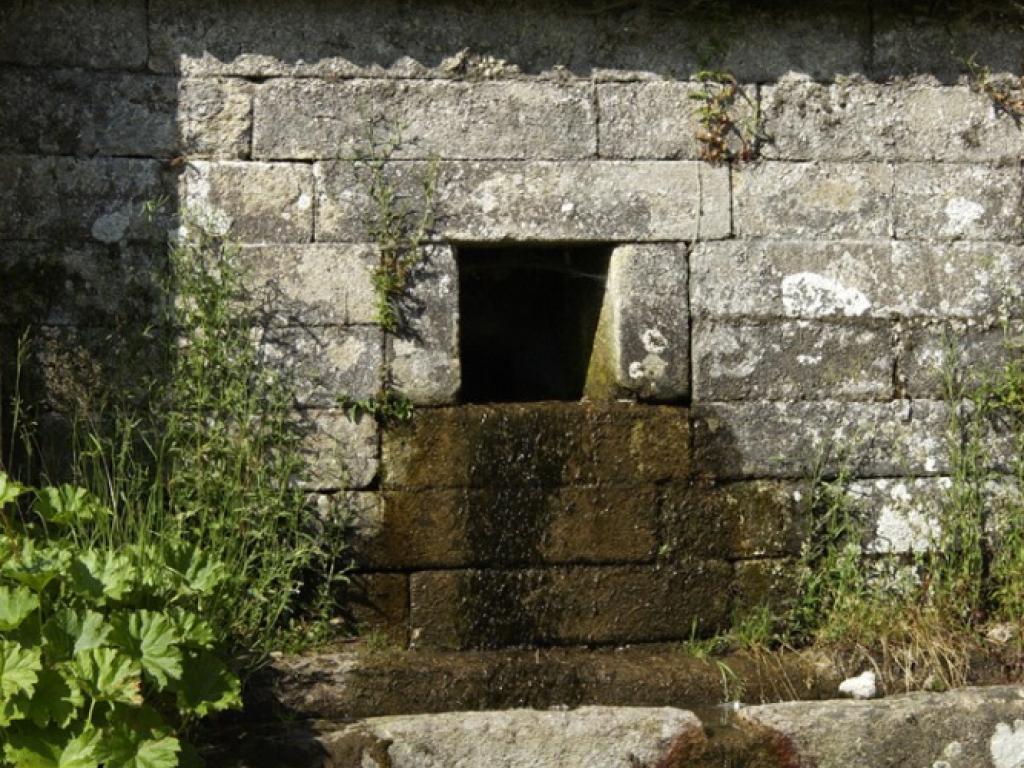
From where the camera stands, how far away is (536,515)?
15.7 ft

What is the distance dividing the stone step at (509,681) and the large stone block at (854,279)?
123 cm

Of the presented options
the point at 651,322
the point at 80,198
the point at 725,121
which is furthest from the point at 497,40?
the point at 80,198

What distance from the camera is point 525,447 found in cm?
479

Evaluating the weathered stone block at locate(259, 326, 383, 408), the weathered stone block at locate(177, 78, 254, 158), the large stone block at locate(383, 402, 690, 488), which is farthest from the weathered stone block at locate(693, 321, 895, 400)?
the weathered stone block at locate(177, 78, 254, 158)

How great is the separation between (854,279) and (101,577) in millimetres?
2809

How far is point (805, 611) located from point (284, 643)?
70.1 inches

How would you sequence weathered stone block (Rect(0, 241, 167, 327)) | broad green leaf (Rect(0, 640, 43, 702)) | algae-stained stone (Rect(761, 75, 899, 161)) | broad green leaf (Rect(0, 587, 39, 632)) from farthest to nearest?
algae-stained stone (Rect(761, 75, 899, 161)) → weathered stone block (Rect(0, 241, 167, 327)) → broad green leaf (Rect(0, 587, 39, 632)) → broad green leaf (Rect(0, 640, 43, 702))

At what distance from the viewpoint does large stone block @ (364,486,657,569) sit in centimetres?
476

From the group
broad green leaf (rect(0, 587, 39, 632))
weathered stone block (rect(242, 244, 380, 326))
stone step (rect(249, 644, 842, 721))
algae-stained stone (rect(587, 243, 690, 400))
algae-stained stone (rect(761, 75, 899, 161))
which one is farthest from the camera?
algae-stained stone (rect(761, 75, 899, 161))

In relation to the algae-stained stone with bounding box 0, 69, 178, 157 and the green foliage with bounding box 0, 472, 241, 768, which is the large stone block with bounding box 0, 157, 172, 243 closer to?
the algae-stained stone with bounding box 0, 69, 178, 157

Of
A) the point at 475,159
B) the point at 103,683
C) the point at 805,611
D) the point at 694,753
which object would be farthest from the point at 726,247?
the point at 103,683

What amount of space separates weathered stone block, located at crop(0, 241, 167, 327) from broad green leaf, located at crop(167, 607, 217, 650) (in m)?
1.36

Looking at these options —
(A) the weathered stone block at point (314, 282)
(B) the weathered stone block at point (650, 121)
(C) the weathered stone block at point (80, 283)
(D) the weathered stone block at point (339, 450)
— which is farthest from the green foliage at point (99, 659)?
(B) the weathered stone block at point (650, 121)

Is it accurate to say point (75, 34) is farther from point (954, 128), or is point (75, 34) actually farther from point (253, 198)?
point (954, 128)
